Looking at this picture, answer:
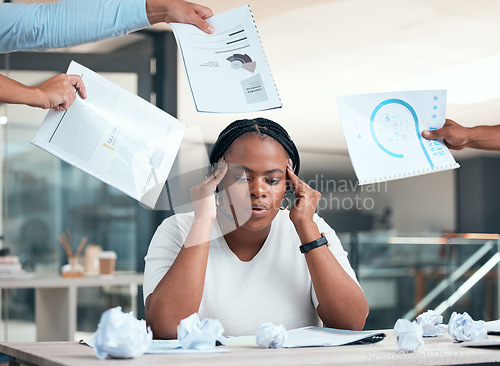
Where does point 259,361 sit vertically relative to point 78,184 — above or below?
below

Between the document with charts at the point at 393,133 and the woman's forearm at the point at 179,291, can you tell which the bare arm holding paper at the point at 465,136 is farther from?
the woman's forearm at the point at 179,291

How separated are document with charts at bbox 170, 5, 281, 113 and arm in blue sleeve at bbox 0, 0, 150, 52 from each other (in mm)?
130

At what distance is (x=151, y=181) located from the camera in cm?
120

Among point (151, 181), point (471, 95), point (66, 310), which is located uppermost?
point (471, 95)

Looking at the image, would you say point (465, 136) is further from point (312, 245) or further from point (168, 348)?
point (168, 348)

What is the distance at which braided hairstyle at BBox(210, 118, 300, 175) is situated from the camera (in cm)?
140

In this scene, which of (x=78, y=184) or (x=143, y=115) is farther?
(x=78, y=184)

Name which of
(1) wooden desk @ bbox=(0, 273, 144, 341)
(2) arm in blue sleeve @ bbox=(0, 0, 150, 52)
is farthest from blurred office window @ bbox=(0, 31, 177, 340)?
(2) arm in blue sleeve @ bbox=(0, 0, 150, 52)

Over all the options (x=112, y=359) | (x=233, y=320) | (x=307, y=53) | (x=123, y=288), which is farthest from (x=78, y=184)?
(x=112, y=359)

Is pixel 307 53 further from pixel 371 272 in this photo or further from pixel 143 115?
pixel 143 115

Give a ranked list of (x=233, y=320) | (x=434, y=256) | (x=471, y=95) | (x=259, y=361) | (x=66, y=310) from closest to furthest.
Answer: (x=259, y=361), (x=233, y=320), (x=66, y=310), (x=471, y=95), (x=434, y=256)

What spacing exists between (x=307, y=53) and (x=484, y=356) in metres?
3.33

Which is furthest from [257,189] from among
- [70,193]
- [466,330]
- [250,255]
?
[70,193]

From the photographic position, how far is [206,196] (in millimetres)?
1329
